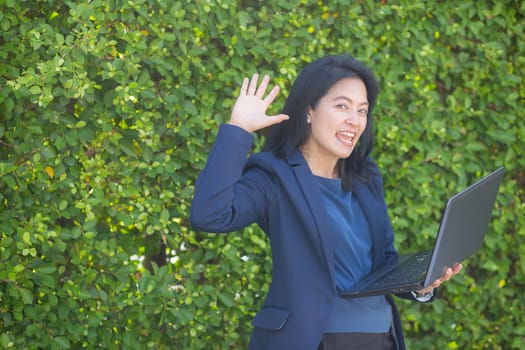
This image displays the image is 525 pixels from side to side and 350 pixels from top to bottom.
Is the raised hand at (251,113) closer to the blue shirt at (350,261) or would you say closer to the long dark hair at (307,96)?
the long dark hair at (307,96)

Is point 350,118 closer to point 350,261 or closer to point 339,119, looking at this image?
point 339,119

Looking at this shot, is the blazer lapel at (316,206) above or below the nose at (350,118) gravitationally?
below

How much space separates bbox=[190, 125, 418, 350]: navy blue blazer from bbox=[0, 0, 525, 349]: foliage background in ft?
2.96

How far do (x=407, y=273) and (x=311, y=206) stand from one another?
0.37 meters

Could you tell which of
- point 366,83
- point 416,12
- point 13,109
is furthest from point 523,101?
point 13,109

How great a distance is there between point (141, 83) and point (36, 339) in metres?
1.16

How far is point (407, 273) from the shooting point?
2.50 meters

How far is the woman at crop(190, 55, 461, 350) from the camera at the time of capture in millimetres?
2434

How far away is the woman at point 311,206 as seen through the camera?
2434 millimetres

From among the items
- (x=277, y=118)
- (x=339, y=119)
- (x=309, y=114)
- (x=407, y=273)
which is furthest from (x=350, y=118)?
(x=407, y=273)

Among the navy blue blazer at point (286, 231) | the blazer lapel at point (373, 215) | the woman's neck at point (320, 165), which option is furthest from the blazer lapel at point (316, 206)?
the blazer lapel at point (373, 215)

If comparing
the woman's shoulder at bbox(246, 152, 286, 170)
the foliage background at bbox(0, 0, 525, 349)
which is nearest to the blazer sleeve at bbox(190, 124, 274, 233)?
the woman's shoulder at bbox(246, 152, 286, 170)

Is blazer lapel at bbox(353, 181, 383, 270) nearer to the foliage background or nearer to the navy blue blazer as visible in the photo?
the navy blue blazer

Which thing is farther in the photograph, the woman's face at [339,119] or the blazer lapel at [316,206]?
the woman's face at [339,119]
